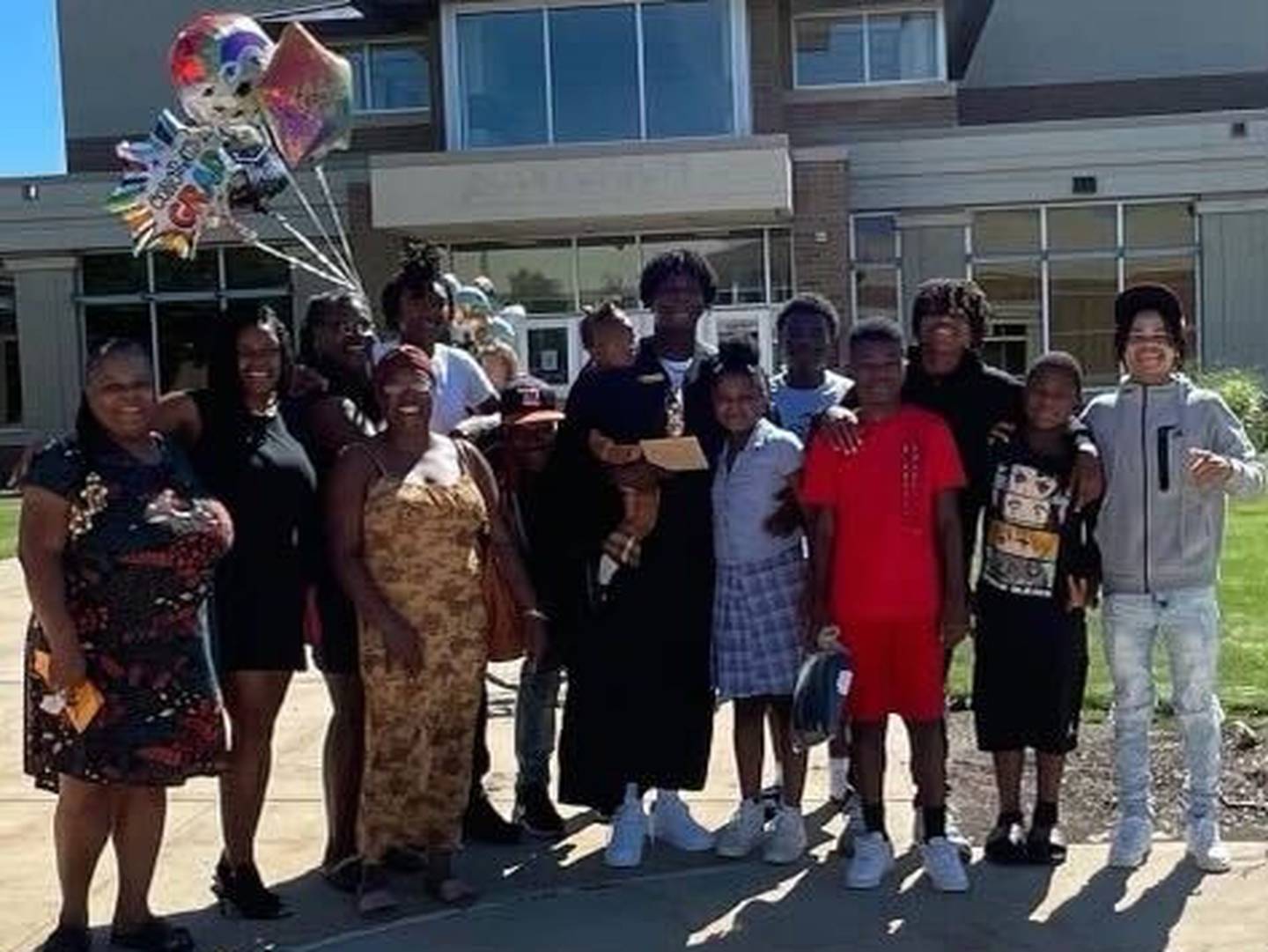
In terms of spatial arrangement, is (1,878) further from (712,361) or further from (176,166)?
(176,166)

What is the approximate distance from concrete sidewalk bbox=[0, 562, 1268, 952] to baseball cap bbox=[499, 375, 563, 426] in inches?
62.4

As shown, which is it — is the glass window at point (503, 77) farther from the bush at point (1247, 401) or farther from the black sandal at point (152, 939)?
the black sandal at point (152, 939)

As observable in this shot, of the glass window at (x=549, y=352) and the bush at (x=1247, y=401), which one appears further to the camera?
the glass window at (x=549, y=352)

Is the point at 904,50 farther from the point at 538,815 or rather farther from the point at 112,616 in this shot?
the point at 112,616

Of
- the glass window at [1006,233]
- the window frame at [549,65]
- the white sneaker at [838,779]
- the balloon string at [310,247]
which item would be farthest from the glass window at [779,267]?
the white sneaker at [838,779]

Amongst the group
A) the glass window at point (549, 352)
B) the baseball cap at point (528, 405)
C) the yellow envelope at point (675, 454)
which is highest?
the glass window at point (549, 352)

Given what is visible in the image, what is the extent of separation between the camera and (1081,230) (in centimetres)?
2984

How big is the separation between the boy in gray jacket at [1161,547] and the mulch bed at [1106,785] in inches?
16.6

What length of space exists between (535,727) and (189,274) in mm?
26619

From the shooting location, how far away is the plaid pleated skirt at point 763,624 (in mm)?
6012

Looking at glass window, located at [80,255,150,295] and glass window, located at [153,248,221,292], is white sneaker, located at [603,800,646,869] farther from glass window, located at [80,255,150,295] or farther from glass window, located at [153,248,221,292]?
glass window, located at [80,255,150,295]

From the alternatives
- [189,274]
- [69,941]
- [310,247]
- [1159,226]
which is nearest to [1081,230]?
[1159,226]

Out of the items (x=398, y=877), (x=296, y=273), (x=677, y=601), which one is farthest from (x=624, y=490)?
(x=296, y=273)

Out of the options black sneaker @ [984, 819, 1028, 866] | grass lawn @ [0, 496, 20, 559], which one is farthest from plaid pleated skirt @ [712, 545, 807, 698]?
grass lawn @ [0, 496, 20, 559]
